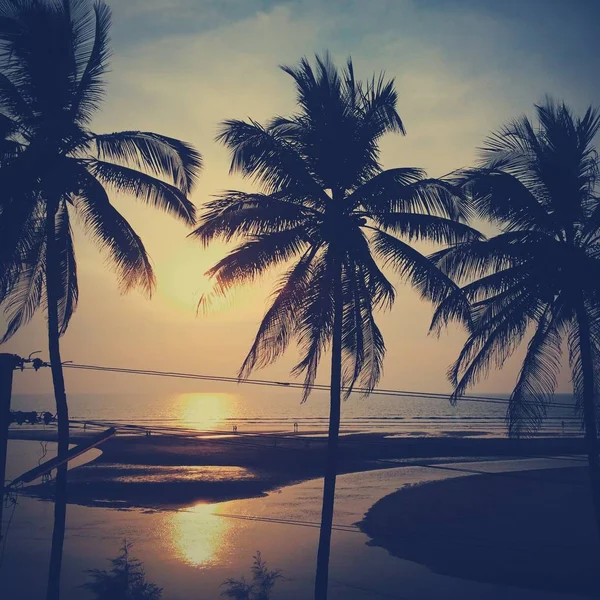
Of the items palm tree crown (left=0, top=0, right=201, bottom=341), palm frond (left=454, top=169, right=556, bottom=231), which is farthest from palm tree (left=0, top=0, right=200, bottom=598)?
palm frond (left=454, top=169, right=556, bottom=231)

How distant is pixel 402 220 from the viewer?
14.7 m

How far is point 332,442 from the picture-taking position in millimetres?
14289

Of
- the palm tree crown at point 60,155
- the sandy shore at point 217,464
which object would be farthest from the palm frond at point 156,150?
the sandy shore at point 217,464

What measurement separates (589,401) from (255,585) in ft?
34.3

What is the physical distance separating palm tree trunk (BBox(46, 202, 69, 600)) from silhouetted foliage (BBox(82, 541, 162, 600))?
2.42 meters

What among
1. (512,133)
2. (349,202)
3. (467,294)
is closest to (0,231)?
(349,202)

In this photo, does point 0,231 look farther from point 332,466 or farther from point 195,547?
point 195,547

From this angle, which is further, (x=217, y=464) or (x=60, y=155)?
(x=217, y=464)

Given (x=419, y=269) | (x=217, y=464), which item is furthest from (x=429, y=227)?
(x=217, y=464)

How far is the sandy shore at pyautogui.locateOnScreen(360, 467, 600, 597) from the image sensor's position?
54.6ft

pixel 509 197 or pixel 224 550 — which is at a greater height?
pixel 509 197

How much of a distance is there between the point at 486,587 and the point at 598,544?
604cm

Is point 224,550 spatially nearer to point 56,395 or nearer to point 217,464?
point 56,395

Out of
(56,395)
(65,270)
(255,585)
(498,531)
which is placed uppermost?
(65,270)
